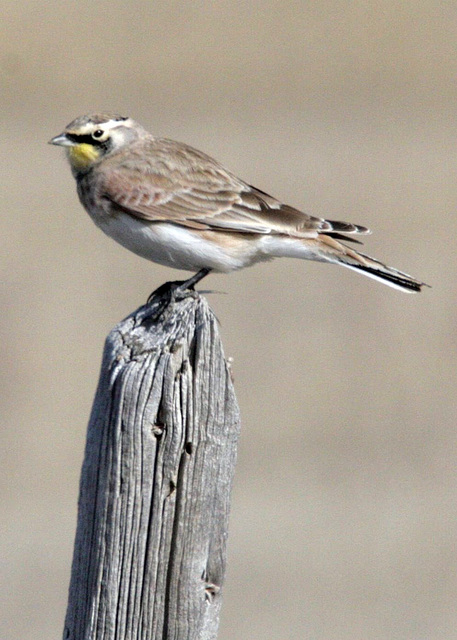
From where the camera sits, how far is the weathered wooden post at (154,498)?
14.6 feet

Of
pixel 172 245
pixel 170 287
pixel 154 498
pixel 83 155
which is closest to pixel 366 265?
pixel 172 245

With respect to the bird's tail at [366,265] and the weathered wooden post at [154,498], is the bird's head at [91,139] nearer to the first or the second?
the bird's tail at [366,265]

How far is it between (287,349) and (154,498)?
9.87 m

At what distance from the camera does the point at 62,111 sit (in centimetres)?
1725

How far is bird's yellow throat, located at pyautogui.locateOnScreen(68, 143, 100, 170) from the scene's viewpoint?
7.80 m

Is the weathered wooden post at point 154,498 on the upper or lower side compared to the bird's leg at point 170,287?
lower

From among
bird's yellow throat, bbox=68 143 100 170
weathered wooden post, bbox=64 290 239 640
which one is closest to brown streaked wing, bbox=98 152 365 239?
bird's yellow throat, bbox=68 143 100 170

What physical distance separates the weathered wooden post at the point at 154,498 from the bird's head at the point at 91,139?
3.46 m

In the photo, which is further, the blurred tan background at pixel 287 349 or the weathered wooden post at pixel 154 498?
the blurred tan background at pixel 287 349

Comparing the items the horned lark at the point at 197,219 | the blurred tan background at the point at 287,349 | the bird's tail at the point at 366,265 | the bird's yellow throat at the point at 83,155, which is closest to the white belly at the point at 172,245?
the horned lark at the point at 197,219

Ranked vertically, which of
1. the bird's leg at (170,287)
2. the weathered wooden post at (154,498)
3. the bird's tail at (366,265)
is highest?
the bird's tail at (366,265)

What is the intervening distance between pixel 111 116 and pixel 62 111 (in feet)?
31.5

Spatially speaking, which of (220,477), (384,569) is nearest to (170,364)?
(220,477)

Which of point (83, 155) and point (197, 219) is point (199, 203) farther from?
point (83, 155)
